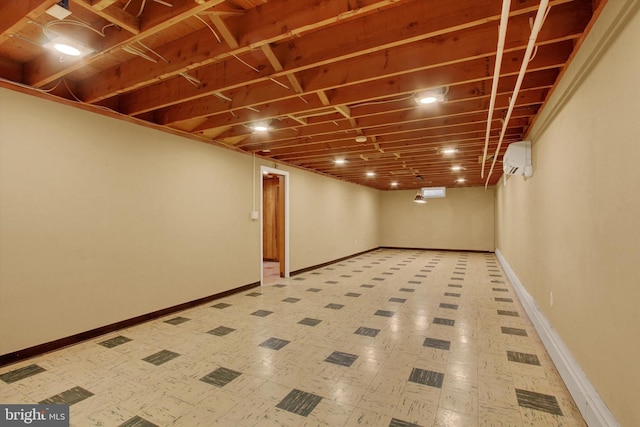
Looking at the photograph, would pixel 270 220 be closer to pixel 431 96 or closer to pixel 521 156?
pixel 521 156

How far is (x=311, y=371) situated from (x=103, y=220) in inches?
105

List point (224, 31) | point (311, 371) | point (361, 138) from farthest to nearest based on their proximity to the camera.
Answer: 1. point (361, 138)
2. point (311, 371)
3. point (224, 31)

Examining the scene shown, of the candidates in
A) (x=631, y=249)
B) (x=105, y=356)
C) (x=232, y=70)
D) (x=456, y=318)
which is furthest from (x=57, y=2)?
(x=456, y=318)

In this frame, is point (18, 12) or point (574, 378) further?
point (574, 378)

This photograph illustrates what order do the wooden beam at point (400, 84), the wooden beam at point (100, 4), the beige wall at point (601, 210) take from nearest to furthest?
1. the beige wall at point (601, 210)
2. the wooden beam at point (100, 4)
3. the wooden beam at point (400, 84)

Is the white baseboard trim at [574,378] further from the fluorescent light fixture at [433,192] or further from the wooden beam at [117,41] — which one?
the fluorescent light fixture at [433,192]

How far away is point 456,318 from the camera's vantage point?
12.4 ft

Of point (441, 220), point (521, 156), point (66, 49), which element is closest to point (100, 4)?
point (66, 49)

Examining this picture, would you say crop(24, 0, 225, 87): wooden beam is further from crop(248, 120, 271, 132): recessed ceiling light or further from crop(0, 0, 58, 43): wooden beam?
crop(248, 120, 271, 132): recessed ceiling light

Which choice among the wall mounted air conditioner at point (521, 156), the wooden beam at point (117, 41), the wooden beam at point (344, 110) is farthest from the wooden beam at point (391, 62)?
the wall mounted air conditioner at point (521, 156)

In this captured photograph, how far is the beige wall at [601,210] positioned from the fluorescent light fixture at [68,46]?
310 cm

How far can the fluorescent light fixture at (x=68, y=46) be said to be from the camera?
79.3 inches

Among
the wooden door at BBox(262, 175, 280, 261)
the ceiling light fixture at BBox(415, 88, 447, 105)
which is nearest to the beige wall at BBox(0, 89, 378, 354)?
the ceiling light fixture at BBox(415, 88, 447, 105)

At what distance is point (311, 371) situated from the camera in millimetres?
2498
